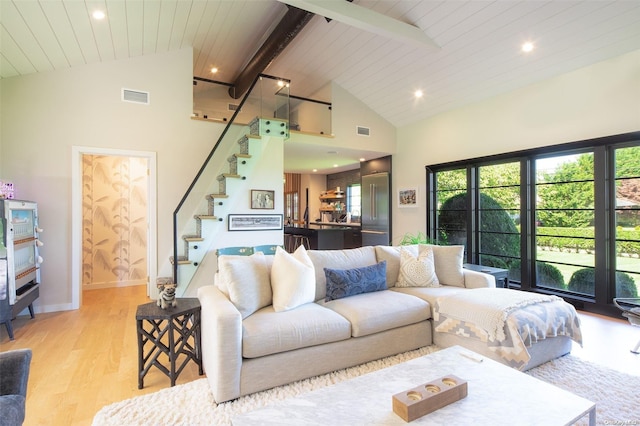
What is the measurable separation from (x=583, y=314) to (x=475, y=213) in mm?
2151

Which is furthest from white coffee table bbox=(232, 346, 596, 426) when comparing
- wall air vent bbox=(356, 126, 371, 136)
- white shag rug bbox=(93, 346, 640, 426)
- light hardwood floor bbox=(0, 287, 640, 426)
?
wall air vent bbox=(356, 126, 371, 136)

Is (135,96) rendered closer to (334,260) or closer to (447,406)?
(334,260)

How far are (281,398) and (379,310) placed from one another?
102 cm

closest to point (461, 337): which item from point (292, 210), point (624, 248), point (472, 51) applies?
point (624, 248)

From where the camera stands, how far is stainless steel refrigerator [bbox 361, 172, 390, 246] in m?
7.26

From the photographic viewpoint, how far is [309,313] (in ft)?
8.32

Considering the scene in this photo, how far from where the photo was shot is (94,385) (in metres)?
2.38

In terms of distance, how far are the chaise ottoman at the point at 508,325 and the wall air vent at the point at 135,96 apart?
4.81 m

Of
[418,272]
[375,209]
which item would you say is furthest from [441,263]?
[375,209]

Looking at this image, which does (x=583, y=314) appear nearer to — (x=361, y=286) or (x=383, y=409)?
(x=361, y=286)

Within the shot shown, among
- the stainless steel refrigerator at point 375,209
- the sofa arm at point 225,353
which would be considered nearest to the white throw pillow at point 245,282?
the sofa arm at point 225,353

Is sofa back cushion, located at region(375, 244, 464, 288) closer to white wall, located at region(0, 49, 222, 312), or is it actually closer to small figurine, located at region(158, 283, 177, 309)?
small figurine, located at region(158, 283, 177, 309)

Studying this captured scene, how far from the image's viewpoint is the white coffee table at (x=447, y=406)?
1356 mm

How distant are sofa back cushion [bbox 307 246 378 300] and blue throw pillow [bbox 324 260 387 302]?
2.6 inches
